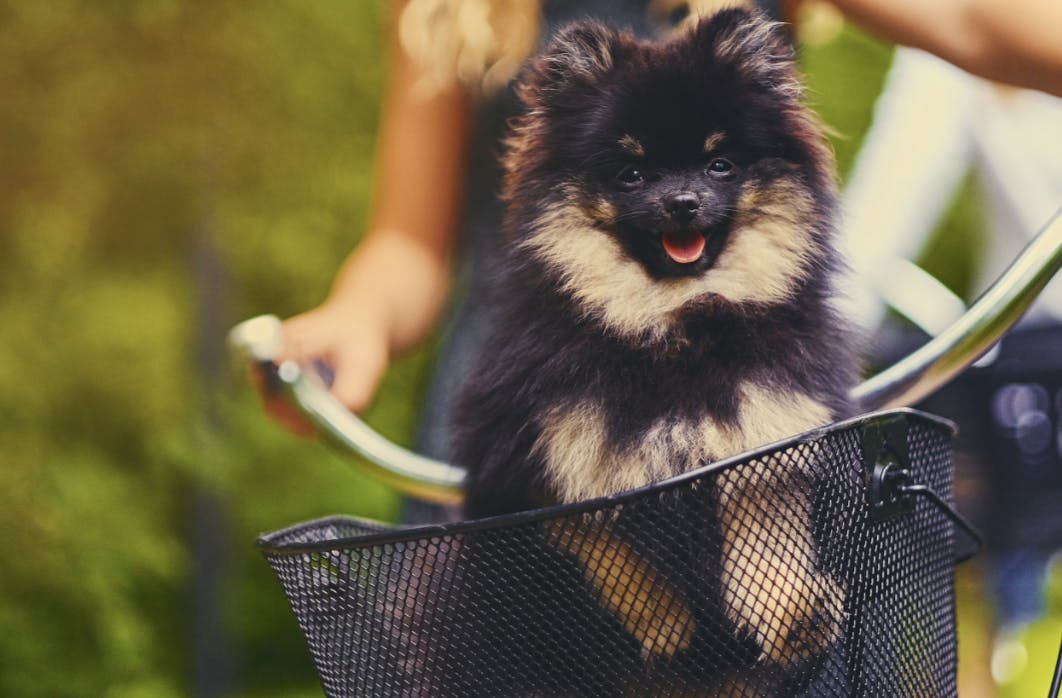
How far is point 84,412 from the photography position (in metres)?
2.71

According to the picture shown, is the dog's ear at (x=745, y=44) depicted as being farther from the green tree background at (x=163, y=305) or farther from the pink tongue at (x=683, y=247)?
the green tree background at (x=163, y=305)

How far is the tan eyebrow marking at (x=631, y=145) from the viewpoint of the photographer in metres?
0.66

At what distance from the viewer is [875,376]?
0.90 metres

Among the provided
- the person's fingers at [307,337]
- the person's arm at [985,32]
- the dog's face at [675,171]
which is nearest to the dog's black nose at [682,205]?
the dog's face at [675,171]

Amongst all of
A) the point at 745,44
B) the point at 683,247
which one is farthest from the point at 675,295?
the point at 745,44

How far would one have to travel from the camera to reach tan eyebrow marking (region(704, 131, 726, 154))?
656 mm

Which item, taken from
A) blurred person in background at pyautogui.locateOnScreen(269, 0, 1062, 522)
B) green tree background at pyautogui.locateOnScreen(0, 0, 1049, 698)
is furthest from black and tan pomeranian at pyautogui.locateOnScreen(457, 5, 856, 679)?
green tree background at pyautogui.locateOnScreen(0, 0, 1049, 698)

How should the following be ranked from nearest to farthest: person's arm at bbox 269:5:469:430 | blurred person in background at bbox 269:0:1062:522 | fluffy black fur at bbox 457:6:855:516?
1. fluffy black fur at bbox 457:6:855:516
2. blurred person in background at bbox 269:0:1062:522
3. person's arm at bbox 269:5:469:430

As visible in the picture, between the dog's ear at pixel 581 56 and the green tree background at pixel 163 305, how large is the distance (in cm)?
197

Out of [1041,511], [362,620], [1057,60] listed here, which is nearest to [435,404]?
[362,620]

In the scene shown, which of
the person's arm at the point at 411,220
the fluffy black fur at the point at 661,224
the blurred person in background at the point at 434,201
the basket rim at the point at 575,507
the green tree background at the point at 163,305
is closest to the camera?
the basket rim at the point at 575,507

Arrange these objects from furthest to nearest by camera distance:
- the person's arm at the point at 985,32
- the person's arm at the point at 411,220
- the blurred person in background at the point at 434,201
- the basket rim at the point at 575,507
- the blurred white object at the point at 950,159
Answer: the blurred white object at the point at 950,159 < the person's arm at the point at 411,220 < the blurred person in background at the point at 434,201 < the person's arm at the point at 985,32 < the basket rim at the point at 575,507

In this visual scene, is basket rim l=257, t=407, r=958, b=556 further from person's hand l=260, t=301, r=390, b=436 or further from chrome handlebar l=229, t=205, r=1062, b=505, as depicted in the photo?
person's hand l=260, t=301, r=390, b=436

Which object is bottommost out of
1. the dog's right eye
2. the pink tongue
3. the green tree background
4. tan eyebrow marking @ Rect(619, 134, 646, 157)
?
the green tree background
